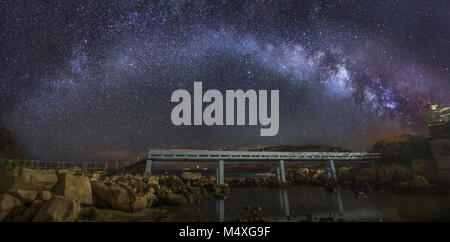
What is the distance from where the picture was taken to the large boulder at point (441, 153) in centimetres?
2830

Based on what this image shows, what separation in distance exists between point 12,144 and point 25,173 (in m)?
82.8

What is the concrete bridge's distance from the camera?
28.1 m

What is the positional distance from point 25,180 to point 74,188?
82.4 inches

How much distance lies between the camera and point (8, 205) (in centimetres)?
749

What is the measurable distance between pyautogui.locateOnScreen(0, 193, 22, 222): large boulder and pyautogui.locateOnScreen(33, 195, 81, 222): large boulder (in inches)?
38.7

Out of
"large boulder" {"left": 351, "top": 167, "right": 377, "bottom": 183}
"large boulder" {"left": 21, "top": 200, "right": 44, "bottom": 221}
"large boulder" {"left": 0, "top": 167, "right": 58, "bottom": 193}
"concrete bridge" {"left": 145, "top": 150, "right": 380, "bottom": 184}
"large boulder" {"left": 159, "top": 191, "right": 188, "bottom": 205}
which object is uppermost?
"concrete bridge" {"left": 145, "top": 150, "right": 380, "bottom": 184}

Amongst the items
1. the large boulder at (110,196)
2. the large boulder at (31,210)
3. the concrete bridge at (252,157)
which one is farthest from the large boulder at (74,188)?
the concrete bridge at (252,157)

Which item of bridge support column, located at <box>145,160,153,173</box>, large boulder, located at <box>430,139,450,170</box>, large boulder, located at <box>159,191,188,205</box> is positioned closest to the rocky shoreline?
large boulder, located at <box>159,191,188,205</box>

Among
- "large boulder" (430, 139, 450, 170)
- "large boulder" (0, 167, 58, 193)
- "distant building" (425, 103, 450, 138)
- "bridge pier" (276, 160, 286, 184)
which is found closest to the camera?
"large boulder" (0, 167, 58, 193)

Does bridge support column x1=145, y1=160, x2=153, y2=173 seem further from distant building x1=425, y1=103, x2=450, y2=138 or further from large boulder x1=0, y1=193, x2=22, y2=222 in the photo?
distant building x1=425, y1=103, x2=450, y2=138

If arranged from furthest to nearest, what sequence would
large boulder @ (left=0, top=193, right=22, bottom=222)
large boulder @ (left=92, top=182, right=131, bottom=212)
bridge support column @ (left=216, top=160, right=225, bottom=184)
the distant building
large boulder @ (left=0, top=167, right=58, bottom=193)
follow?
1. the distant building
2. bridge support column @ (left=216, top=160, right=225, bottom=184)
3. large boulder @ (left=92, top=182, right=131, bottom=212)
4. large boulder @ (left=0, top=167, right=58, bottom=193)
5. large boulder @ (left=0, top=193, right=22, bottom=222)

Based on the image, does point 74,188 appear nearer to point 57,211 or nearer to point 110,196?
point 110,196
